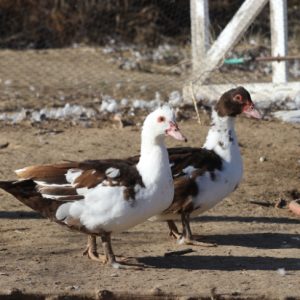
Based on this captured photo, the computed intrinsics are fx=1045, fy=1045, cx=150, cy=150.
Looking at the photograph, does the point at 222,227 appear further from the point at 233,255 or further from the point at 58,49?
the point at 58,49

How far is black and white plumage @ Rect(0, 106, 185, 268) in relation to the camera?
6398 mm

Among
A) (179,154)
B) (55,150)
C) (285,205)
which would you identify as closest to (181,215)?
(179,154)

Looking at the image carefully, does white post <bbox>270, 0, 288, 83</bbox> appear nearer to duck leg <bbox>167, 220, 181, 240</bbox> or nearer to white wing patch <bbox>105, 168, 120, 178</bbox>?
duck leg <bbox>167, 220, 181, 240</bbox>

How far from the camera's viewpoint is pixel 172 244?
7.33m

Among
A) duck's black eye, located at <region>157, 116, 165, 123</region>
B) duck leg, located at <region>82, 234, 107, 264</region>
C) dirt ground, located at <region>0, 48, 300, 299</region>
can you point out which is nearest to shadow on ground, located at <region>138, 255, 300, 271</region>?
dirt ground, located at <region>0, 48, 300, 299</region>

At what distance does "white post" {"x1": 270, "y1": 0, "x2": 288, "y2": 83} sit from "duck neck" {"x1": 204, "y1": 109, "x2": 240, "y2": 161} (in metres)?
→ 4.55

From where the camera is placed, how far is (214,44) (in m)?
12.1

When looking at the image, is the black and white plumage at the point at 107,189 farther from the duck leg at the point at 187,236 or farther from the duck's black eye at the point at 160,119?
the duck leg at the point at 187,236

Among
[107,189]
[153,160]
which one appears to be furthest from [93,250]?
[153,160]

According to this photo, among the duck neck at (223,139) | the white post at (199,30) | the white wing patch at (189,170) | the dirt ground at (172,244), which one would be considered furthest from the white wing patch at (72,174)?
the white post at (199,30)

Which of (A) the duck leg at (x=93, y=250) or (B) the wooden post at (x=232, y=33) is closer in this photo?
(A) the duck leg at (x=93, y=250)

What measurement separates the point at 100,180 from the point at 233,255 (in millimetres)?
1102

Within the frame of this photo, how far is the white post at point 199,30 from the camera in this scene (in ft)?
40.5

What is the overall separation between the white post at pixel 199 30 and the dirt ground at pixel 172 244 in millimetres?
1985
